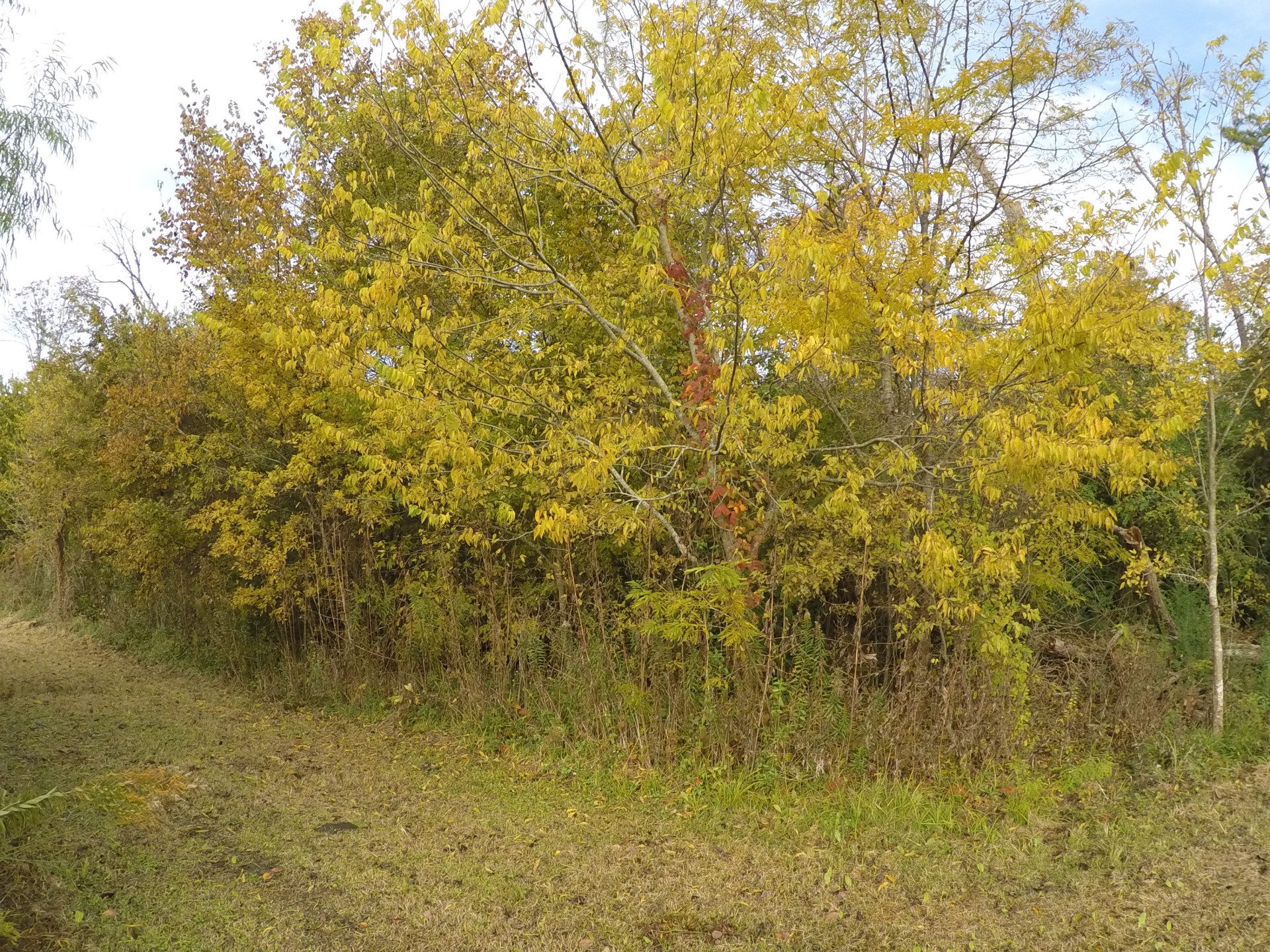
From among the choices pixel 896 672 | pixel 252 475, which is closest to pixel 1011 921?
pixel 896 672

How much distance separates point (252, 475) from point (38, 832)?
5.04m

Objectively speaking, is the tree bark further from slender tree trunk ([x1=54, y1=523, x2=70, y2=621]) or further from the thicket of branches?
slender tree trunk ([x1=54, y1=523, x2=70, y2=621])

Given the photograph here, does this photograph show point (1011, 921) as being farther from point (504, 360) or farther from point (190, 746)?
point (190, 746)

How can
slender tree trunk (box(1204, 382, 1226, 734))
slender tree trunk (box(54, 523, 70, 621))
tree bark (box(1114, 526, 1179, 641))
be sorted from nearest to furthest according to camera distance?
slender tree trunk (box(1204, 382, 1226, 734)) → tree bark (box(1114, 526, 1179, 641)) → slender tree trunk (box(54, 523, 70, 621))

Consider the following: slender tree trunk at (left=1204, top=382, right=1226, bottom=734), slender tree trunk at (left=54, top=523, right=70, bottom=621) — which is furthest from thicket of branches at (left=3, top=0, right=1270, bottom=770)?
slender tree trunk at (left=54, top=523, right=70, bottom=621)

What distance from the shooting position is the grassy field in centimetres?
440

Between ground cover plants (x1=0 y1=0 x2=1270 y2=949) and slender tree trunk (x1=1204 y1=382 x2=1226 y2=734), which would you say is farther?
slender tree trunk (x1=1204 y1=382 x2=1226 y2=734)

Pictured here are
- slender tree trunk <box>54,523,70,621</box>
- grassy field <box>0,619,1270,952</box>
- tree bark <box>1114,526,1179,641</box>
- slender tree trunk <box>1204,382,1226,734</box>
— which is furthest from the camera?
slender tree trunk <box>54,523,70,621</box>

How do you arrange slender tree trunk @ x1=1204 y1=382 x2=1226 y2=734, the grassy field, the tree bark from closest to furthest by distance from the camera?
the grassy field < slender tree trunk @ x1=1204 y1=382 x2=1226 y2=734 < the tree bark

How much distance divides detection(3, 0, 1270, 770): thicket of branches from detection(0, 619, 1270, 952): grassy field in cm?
60

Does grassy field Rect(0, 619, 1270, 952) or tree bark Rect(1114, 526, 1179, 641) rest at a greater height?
tree bark Rect(1114, 526, 1179, 641)

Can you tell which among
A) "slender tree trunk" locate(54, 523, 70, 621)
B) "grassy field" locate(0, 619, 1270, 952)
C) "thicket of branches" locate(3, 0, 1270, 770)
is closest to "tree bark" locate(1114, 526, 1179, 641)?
"thicket of branches" locate(3, 0, 1270, 770)

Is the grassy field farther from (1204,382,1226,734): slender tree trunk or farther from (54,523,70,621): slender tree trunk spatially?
(54,523,70,621): slender tree trunk

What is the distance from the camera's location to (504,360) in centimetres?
762
